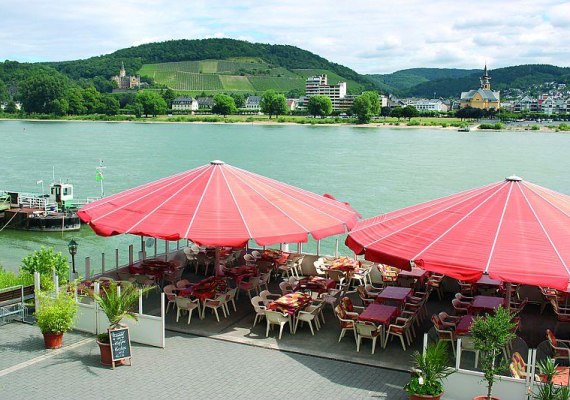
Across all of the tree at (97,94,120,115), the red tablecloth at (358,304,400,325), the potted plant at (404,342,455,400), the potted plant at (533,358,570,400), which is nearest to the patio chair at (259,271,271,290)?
the red tablecloth at (358,304,400,325)

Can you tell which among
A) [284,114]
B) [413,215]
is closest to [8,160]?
[413,215]

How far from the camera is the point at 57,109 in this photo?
163 m

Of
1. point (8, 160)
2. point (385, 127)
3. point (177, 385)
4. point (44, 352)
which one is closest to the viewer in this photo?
point (177, 385)

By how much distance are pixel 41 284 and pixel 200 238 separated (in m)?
3.99

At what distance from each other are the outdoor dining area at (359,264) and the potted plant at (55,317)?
177 cm

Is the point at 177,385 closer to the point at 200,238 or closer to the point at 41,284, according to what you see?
the point at 200,238

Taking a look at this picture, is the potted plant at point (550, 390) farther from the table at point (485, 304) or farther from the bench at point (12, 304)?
the bench at point (12, 304)

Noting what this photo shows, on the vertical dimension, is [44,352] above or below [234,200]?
below

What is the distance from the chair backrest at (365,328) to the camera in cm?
1059

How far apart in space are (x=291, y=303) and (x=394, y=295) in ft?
6.72

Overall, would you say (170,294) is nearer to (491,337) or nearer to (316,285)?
(316,285)

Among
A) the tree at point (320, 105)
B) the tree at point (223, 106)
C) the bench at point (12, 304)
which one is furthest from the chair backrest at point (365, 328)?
the tree at point (223, 106)

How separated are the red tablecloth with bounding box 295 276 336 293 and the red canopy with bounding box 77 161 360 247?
1134 mm

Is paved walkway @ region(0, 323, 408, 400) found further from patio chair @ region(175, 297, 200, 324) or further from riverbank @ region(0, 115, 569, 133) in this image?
riverbank @ region(0, 115, 569, 133)
